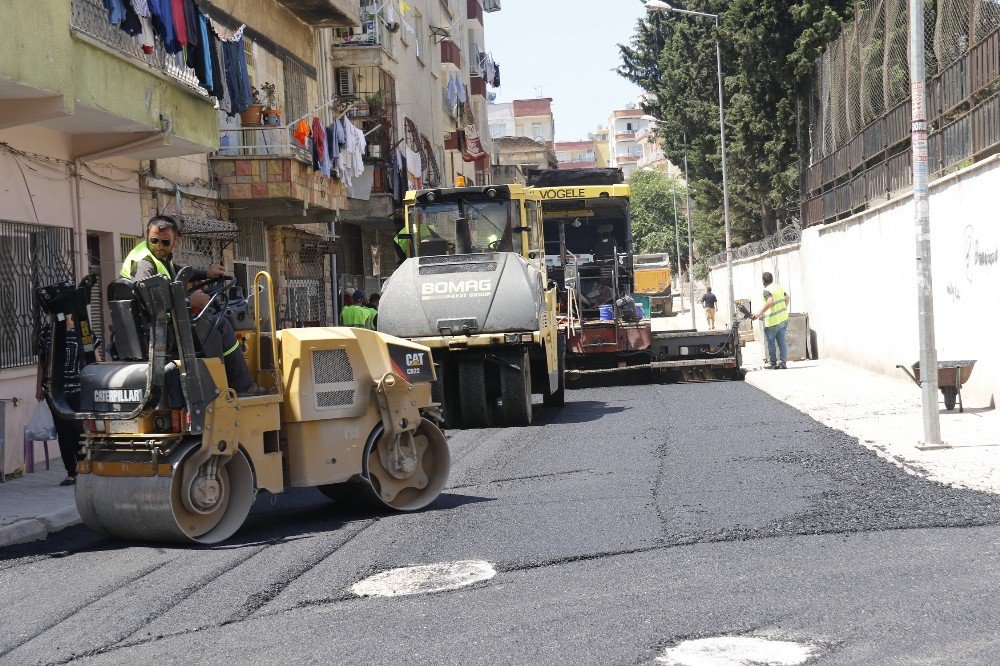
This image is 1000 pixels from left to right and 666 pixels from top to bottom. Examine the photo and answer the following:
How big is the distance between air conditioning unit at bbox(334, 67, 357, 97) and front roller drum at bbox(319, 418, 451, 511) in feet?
76.2

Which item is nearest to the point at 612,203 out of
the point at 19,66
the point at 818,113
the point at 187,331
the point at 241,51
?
the point at 818,113

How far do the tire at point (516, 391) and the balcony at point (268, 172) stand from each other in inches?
264

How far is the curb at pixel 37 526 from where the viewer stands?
29.7 ft

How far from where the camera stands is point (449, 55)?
46594 millimetres

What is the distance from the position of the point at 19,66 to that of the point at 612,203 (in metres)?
14.0

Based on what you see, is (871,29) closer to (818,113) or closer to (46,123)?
(818,113)

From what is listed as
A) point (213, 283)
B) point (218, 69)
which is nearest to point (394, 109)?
point (218, 69)

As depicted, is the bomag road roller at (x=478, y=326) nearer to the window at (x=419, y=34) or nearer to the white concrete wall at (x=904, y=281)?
the white concrete wall at (x=904, y=281)

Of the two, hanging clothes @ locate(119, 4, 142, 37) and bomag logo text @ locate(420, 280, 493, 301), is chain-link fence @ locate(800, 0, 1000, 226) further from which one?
hanging clothes @ locate(119, 4, 142, 37)

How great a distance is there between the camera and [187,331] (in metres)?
7.87

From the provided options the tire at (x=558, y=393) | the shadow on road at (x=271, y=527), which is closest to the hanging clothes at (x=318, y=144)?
the tire at (x=558, y=393)

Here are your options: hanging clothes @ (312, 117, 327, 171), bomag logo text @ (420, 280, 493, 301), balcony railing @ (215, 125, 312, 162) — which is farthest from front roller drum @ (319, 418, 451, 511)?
hanging clothes @ (312, 117, 327, 171)

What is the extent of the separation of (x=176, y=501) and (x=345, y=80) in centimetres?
2509

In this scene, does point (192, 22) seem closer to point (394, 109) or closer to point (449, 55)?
point (394, 109)
